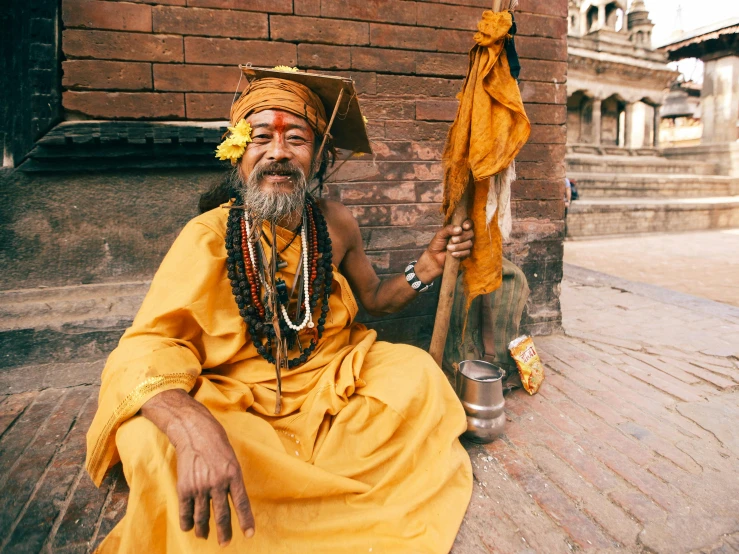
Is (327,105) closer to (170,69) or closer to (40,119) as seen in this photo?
(170,69)

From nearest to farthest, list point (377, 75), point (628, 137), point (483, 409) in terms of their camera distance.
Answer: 1. point (483, 409)
2. point (377, 75)
3. point (628, 137)

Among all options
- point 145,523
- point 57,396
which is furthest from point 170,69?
point 145,523

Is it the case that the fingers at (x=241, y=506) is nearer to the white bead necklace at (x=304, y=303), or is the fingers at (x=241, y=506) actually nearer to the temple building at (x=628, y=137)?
the white bead necklace at (x=304, y=303)

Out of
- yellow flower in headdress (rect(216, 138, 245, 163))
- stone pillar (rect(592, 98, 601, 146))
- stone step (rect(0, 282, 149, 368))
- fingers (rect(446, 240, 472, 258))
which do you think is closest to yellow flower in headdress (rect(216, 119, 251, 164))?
yellow flower in headdress (rect(216, 138, 245, 163))

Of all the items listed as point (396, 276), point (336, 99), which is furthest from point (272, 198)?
point (396, 276)

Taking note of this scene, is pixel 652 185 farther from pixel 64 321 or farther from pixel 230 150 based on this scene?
pixel 64 321

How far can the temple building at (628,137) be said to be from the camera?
492 inches

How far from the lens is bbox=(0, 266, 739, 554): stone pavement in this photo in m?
1.77

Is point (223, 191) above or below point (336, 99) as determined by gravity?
below

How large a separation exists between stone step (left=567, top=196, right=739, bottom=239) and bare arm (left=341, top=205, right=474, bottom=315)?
9824 millimetres

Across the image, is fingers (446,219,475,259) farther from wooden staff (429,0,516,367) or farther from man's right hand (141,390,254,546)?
man's right hand (141,390,254,546)

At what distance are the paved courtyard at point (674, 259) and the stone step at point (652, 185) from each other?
8.70 ft

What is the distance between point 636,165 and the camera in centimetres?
1644

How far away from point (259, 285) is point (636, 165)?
17.7 m
